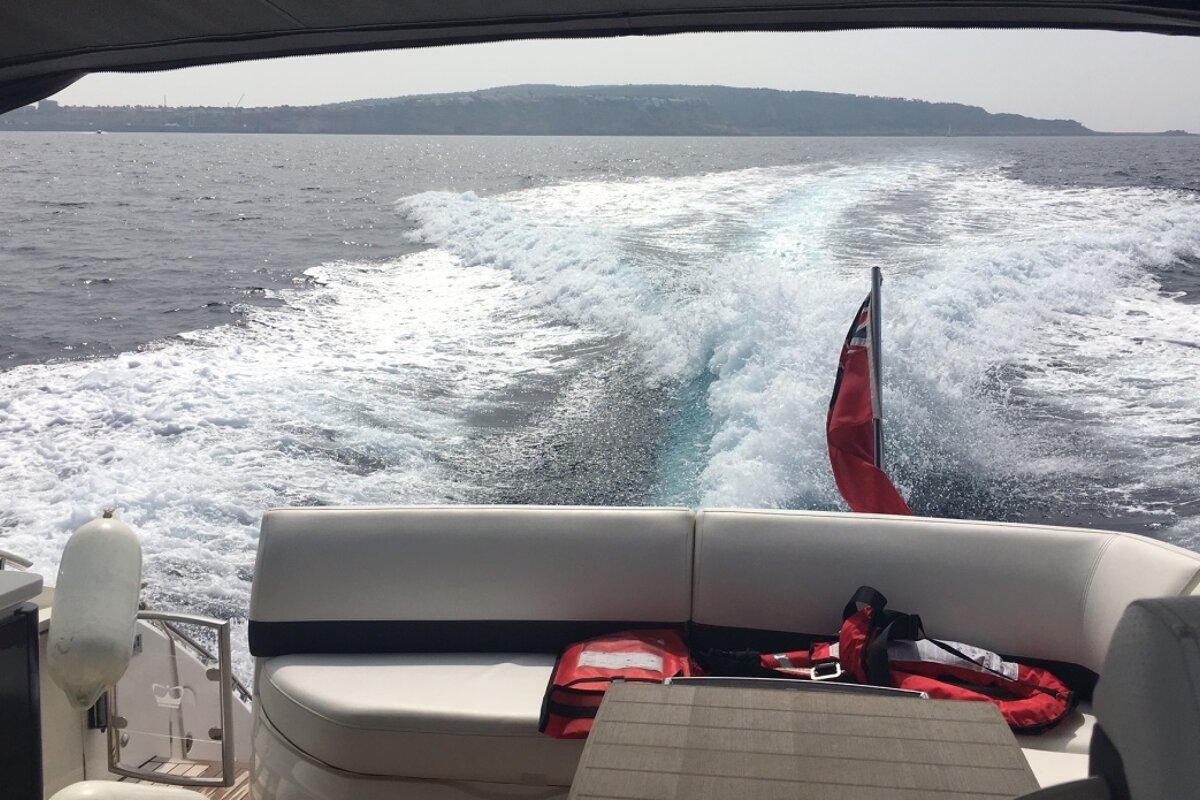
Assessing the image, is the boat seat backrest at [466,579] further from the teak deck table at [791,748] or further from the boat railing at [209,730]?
the teak deck table at [791,748]

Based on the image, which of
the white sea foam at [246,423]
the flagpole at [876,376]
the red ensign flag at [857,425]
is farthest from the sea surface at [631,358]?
the flagpole at [876,376]

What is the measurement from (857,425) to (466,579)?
1.46 m

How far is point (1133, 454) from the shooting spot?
→ 750cm

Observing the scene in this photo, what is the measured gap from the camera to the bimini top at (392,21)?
1.46 meters

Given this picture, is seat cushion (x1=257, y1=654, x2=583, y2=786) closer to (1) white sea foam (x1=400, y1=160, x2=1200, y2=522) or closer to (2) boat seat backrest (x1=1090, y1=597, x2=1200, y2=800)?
(2) boat seat backrest (x1=1090, y1=597, x2=1200, y2=800)

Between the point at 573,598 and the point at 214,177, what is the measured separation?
2544cm

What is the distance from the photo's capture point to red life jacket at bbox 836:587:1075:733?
6.43 ft

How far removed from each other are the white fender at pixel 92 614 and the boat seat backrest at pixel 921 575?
1.15 meters

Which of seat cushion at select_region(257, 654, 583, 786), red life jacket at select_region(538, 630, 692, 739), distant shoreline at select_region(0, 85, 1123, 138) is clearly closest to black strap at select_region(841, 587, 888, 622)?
red life jacket at select_region(538, 630, 692, 739)

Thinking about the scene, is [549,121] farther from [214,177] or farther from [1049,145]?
[1049,145]

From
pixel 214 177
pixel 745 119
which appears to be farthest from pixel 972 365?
pixel 214 177

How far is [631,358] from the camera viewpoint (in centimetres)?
876

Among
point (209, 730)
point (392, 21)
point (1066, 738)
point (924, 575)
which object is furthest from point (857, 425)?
point (392, 21)

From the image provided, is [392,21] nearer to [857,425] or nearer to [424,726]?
[424,726]
